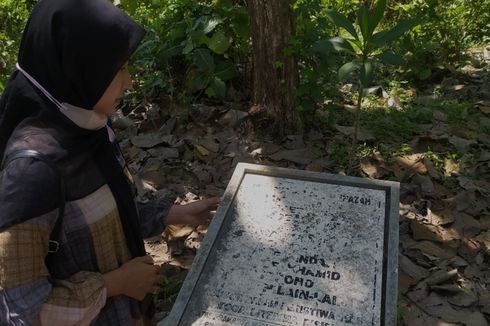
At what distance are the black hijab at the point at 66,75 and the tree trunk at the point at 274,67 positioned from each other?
2.01 m

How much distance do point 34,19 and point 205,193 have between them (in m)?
2.00

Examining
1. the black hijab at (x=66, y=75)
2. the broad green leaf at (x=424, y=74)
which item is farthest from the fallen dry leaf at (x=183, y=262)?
the broad green leaf at (x=424, y=74)

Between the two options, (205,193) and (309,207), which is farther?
(205,193)

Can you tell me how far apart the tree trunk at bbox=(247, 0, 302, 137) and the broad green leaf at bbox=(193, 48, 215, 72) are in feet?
1.33

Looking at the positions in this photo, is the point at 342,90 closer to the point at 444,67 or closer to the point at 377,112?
the point at 377,112

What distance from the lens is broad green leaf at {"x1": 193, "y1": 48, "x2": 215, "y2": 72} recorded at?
12.0 ft

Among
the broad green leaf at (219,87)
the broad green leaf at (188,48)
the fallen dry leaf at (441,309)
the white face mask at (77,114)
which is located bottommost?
the fallen dry leaf at (441,309)

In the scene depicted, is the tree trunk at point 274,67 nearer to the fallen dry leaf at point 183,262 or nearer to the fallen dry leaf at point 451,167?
the fallen dry leaf at point 451,167

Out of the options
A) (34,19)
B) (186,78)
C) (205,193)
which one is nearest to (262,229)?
(34,19)

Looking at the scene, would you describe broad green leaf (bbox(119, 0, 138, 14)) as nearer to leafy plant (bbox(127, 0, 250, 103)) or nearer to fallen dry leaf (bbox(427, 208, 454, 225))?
leafy plant (bbox(127, 0, 250, 103))

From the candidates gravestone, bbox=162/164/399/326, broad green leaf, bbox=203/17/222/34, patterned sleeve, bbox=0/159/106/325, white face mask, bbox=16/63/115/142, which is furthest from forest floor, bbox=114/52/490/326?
white face mask, bbox=16/63/115/142

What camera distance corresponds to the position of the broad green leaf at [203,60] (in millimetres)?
3664

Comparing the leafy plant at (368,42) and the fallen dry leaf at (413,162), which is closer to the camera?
the leafy plant at (368,42)

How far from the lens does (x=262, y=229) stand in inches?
74.3
